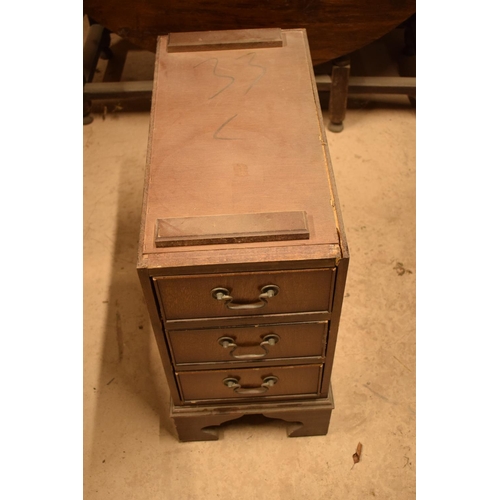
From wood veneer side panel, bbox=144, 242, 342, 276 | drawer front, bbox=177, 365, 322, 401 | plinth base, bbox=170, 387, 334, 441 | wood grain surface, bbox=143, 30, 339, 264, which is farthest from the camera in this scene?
plinth base, bbox=170, 387, 334, 441

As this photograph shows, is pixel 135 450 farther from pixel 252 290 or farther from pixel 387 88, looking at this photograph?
pixel 387 88

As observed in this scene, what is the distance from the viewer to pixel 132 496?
1.48 meters

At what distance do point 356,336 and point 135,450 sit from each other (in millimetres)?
788

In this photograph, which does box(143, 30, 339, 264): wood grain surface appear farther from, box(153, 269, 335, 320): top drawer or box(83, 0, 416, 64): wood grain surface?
box(83, 0, 416, 64): wood grain surface

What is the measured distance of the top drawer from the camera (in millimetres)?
1081

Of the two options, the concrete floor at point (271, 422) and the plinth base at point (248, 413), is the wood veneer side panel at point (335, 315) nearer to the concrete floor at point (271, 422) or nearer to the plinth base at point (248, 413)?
the plinth base at point (248, 413)

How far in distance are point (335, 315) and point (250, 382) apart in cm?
34

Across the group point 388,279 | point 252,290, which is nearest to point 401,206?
point 388,279

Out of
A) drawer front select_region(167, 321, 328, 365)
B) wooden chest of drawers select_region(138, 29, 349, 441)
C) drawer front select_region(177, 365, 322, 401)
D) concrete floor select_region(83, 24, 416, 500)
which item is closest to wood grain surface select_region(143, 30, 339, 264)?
wooden chest of drawers select_region(138, 29, 349, 441)

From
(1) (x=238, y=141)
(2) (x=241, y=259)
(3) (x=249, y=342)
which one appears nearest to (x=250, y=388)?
(3) (x=249, y=342)

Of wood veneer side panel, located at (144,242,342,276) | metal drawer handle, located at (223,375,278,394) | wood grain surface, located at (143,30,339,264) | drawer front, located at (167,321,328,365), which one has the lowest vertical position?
metal drawer handle, located at (223,375,278,394)

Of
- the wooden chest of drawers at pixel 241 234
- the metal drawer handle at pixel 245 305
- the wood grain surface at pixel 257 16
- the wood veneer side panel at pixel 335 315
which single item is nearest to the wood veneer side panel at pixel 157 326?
the wooden chest of drawers at pixel 241 234

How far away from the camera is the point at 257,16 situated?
205cm

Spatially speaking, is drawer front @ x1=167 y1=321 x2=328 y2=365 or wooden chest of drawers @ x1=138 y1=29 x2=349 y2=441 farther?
drawer front @ x1=167 y1=321 x2=328 y2=365
